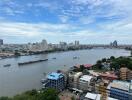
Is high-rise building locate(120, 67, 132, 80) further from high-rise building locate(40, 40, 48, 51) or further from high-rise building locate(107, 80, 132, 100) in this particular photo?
high-rise building locate(40, 40, 48, 51)

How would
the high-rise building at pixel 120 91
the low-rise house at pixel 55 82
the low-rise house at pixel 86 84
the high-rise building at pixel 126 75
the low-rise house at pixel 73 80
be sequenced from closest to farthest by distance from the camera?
the high-rise building at pixel 120 91
the low-rise house at pixel 55 82
the low-rise house at pixel 86 84
the low-rise house at pixel 73 80
the high-rise building at pixel 126 75

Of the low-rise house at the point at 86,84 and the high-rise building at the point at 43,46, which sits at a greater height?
the high-rise building at the point at 43,46

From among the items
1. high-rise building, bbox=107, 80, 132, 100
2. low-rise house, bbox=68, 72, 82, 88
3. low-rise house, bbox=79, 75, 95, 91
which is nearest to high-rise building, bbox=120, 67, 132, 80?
low-rise house, bbox=79, 75, 95, 91

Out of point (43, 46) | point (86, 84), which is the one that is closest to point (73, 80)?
point (86, 84)

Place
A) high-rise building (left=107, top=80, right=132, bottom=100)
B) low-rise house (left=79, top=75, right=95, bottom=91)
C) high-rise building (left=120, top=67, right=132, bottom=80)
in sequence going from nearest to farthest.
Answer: high-rise building (left=107, top=80, right=132, bottom=100)
low-rise house (left=79, top=75, right=95, bottom=91)
high-rise building (left=120, top=67, right=132, bottom=80)

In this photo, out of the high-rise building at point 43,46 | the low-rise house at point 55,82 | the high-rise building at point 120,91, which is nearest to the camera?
the high-rise building at point 120,91

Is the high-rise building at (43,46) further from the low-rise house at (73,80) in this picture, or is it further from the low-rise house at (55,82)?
the low-rise house at (55,82)

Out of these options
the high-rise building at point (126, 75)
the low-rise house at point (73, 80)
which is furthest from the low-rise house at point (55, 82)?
the high-rise building at point (126, 75)

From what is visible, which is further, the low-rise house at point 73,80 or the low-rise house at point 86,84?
the low-rise house at point 73,80

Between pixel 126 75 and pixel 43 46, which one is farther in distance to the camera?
pixel 43 46

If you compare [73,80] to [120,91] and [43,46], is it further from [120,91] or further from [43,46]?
[43,46]

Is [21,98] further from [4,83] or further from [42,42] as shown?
[42,42]
